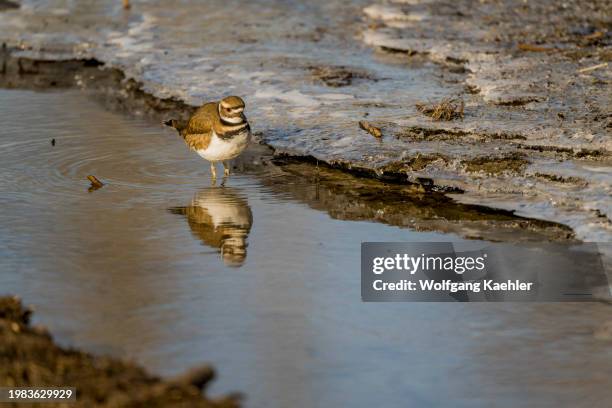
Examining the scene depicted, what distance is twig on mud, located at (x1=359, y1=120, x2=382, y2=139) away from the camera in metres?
11.8

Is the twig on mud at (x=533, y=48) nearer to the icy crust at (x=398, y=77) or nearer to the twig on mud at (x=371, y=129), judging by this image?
the icy crust at (x=398, y=77)

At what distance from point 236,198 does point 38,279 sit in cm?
291

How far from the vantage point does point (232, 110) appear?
34.4 feet

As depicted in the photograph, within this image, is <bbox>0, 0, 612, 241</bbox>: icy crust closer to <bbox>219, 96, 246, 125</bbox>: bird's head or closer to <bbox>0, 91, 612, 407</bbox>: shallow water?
<bbox>219, 96, 246, 125</bbox>: bird's head

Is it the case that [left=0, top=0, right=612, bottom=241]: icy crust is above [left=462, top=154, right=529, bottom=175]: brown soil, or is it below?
above

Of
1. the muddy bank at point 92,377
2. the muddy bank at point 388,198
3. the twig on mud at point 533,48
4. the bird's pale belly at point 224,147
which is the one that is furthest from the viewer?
the twig on mud at point 533,48

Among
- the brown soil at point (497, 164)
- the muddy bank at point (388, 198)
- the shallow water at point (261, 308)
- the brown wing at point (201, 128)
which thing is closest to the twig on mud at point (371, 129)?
the muddy bank at point (388, 198)

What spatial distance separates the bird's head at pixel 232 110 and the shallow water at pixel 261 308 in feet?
2.17

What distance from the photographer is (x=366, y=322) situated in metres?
6.89

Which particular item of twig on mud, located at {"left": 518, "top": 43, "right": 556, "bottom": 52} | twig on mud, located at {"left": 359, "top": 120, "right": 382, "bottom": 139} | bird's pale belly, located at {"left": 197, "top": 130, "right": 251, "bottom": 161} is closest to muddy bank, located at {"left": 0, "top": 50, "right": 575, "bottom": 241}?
bird's pale belly, located at {"left": 197, "top": 130, "right": 251, "bottom": 161}

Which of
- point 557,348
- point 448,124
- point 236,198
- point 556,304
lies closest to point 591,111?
point 448,124

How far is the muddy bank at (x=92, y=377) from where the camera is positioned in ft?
17.4

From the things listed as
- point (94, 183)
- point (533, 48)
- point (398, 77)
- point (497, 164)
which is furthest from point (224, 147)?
point (533, 48)

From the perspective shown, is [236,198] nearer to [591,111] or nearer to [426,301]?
[426,301]
